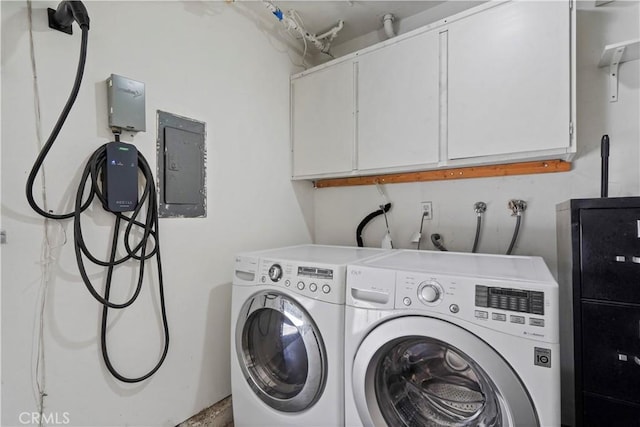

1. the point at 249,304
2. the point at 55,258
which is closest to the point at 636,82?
the point at 249,304

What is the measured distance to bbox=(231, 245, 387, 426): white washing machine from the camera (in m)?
1.19

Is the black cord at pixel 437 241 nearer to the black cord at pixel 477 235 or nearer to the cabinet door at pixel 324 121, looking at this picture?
the black cord at pixel 477 235

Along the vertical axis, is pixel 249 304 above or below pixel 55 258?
below

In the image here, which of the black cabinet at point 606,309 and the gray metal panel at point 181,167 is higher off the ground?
the gray metal panel at point 181,167

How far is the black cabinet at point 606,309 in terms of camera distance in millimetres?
974

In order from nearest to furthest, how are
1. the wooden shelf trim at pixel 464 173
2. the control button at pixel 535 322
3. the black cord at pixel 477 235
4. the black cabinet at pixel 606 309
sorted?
1. the control button at pixel 535 322
2. the black cabinet at pixel 606 309
3. the wooden shelf trim at pixel 464 173
4. the black cord at pixel 477 235

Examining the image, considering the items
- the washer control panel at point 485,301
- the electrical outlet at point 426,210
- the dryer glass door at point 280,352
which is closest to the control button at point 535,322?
the washer control panel at point 485,301

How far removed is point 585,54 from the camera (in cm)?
149

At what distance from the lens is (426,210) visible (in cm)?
191

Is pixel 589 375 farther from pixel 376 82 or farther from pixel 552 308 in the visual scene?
pixel 376 82

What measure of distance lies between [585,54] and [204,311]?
7.75 feet

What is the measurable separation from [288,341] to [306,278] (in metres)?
0.34

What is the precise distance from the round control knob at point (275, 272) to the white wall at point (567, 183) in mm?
973

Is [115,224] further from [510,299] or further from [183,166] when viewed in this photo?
[510,299]
